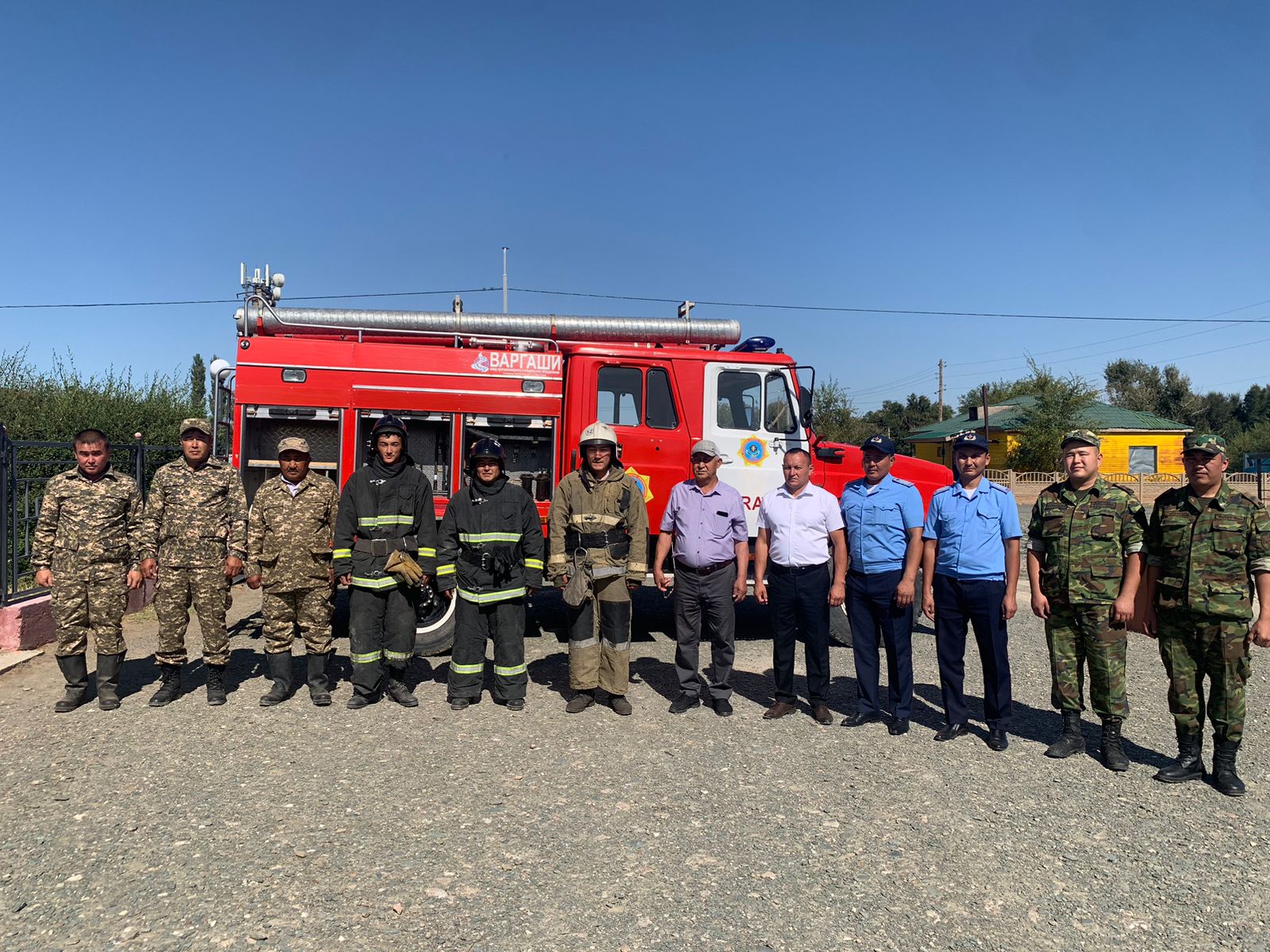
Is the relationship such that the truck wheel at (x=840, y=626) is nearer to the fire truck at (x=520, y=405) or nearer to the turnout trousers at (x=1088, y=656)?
the fire truck at (x=520, y=405)

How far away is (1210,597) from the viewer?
406 centimetres

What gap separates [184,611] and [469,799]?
2761 mm

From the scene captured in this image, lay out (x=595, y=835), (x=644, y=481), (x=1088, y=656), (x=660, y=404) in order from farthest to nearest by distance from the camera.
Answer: (x=660, y=404), (x=644, y=481), (x=1088, y=656), (x=595, y=835)

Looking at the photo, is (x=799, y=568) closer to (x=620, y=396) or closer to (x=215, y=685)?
(x=620, y=396)

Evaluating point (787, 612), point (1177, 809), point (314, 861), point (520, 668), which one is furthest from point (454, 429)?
point (1177, 809)

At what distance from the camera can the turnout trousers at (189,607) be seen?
531 cm

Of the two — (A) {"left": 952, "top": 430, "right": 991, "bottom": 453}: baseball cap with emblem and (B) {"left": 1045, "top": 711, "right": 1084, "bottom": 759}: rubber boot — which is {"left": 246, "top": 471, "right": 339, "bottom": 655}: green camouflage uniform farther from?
(B) {"left": 1045, "top": 711, "right": 1084, "bottom": 759}: rubber boot

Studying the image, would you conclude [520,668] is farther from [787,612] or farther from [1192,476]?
[1192,476]

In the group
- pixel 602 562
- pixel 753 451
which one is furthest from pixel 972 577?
pixel 753 451

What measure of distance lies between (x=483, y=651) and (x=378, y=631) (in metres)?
0.75

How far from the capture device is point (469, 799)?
3932 millimetres

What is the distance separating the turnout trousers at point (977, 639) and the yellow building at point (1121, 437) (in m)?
40.9

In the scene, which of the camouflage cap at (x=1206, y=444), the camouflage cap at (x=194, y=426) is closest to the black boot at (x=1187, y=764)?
the camouflage cap at (x=1206, y=444)

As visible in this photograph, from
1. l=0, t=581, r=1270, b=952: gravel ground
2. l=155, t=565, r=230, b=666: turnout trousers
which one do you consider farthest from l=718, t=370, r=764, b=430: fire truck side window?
l=155, t=565, r=230, b=666: turnout trousers
